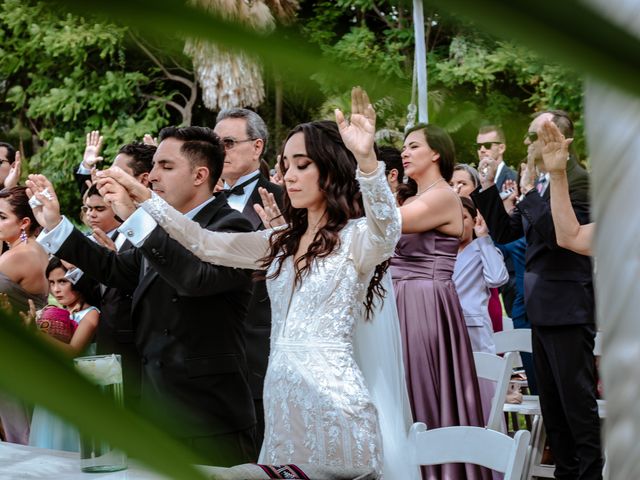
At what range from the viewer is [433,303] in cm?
464

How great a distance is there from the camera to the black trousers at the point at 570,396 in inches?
169

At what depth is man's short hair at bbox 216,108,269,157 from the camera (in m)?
4.93

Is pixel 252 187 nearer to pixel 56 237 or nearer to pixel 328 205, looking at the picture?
pixel 56 237

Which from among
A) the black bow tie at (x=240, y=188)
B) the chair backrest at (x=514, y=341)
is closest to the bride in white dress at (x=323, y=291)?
the black bow tie at (x=240, y=188)

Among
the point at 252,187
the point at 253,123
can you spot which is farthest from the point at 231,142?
the point at 252,187

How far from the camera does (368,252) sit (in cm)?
293

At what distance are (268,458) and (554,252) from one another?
6.67 ft

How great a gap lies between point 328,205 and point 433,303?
1.65 metres

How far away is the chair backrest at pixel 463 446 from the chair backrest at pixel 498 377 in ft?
3.85

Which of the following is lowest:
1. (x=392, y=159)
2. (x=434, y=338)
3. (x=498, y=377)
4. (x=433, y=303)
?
(x=498, y=377)

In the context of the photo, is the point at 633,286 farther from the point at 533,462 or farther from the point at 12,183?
the point at 12,183

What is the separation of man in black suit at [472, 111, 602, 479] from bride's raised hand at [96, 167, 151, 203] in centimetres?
176

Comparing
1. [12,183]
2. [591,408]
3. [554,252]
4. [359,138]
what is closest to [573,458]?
→ [591,408]

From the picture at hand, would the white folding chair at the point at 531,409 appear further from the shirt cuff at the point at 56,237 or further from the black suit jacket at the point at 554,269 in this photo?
the shirt cuff at the point at 56,237
